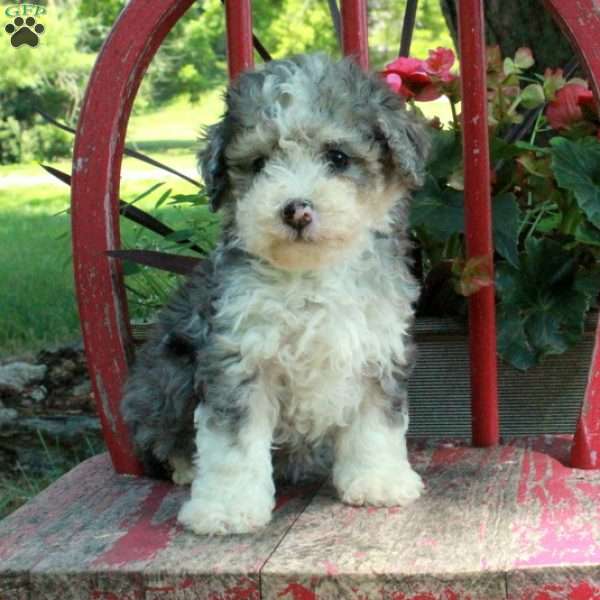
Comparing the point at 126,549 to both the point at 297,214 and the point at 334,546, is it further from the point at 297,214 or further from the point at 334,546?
the point at 297,214

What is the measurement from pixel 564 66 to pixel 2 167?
18.5ft

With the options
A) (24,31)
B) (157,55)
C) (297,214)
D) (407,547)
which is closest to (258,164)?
(297,214)

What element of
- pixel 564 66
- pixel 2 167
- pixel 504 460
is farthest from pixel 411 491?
pixel 2 167

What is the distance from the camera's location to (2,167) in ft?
29.2

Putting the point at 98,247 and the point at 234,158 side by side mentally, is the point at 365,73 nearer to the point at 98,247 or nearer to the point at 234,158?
the point at 234,158

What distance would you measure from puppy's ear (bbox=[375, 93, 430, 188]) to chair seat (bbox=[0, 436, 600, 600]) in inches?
30.5

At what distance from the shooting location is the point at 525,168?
3.40 meters

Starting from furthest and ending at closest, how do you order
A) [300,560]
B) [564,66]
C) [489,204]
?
[564,66]
[489,204]
[300,560]

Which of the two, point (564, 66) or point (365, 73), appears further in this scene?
point (564, 66)

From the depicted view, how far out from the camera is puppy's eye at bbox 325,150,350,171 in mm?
2594

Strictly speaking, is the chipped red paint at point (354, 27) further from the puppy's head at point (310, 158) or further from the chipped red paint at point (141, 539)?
the chipped red paint at point (141, 539)

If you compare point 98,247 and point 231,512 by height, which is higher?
point 98,247

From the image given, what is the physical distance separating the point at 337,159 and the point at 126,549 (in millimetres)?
973

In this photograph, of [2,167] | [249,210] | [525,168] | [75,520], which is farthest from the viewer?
[2,167]
